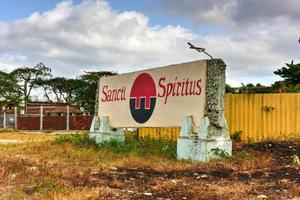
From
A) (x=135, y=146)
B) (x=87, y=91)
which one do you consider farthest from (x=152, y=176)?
(x=87, y=91)

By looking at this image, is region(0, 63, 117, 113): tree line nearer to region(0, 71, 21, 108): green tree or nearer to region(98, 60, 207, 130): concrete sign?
region(0, 71, 21, 108): green tree

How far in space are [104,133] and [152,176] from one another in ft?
18.9

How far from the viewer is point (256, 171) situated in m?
8.74

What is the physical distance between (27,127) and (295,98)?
23082 millimetres

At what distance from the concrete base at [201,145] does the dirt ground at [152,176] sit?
280 millimetres

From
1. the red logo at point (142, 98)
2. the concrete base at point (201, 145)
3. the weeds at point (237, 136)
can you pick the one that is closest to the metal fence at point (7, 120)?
the red logo at point (142, 98)

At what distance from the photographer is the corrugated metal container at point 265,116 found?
13797mm

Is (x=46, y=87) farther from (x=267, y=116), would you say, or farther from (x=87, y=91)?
(x=267, y=116)

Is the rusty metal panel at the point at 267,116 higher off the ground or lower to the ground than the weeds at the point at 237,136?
higher

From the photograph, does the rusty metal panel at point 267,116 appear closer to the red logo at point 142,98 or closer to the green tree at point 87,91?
the red logo at point 142,98

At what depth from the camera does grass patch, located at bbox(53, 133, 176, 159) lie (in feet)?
38.2

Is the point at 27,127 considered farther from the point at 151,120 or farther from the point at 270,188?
the point at 270,188

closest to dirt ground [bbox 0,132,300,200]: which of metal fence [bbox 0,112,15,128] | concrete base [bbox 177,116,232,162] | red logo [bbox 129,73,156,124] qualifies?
concrete base [bbox 177,116,232,162]

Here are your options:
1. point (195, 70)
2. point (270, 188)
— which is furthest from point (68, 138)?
point (270, 188)
